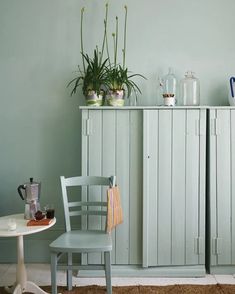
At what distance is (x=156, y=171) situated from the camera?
252 cm

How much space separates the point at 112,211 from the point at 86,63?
1.45 m

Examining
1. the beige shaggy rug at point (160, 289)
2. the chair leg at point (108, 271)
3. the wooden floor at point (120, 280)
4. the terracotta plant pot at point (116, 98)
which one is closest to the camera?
the chair leg at point (108, 271)

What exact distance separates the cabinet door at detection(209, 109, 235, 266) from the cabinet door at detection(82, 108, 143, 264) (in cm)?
62

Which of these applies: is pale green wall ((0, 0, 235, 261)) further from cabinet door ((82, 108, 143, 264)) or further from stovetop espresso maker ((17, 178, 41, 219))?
stovetop espresso maker ((17, 178, 41, 219))

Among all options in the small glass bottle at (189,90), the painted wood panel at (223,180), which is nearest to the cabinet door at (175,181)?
the painted wood panel at (223,180)

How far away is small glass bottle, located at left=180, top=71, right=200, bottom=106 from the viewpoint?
2783mm

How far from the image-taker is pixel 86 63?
9.30 ft

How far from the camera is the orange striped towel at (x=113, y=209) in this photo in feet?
7.32

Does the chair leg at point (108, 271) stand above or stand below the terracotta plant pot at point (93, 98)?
below

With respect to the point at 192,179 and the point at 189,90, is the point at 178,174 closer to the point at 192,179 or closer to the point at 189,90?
the point at 192,179

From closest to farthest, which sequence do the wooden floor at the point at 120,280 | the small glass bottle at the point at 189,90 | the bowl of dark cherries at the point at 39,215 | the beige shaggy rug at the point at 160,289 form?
1. the bowl of dark cherries at the point at 39,215
2. the beige shaggy rug at the point at 160,289
3. the wooden floor at the point at 120,280
4. the small glass bottle at the point at 189,90

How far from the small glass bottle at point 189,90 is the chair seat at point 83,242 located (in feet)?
4.74

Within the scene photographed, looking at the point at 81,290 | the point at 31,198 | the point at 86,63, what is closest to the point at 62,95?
the point at 86,63

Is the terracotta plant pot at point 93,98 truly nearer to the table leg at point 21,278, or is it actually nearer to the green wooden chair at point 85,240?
the green wooden chair at point 85,240
